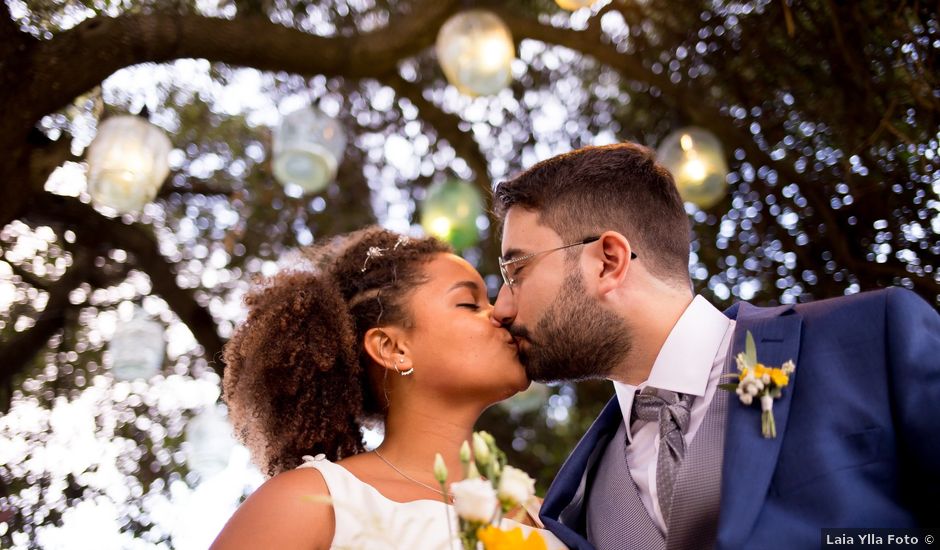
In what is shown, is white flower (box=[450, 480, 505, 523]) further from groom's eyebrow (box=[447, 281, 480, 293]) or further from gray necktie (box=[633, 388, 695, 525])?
groom's eyebrow (box=[447, 281, 480, 293])

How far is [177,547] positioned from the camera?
426 centimetres

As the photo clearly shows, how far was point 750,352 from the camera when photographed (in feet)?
7.31

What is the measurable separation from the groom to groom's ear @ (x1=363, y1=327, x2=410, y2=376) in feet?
1.27

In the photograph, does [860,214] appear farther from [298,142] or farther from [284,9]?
[284,9]

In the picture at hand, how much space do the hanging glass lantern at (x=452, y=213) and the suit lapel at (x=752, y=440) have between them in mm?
2130

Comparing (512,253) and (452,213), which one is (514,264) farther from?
(452,213)

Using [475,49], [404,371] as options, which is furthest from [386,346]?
[475,49]

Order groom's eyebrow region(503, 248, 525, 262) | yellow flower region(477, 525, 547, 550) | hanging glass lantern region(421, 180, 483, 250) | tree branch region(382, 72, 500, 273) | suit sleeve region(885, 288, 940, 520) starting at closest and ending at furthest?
yellow flower region(477, 525, 547, 550)
suit sleeve region(885, 288, 940, 520)
groom's eyebrow region(503, 248, 525, 262)
hanging glass lantern region(421, 180, 483, 250)
tree branch region(382, 72, 500, 273)

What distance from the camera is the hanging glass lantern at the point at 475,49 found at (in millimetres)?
3760

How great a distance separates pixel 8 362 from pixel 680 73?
3.93 meters

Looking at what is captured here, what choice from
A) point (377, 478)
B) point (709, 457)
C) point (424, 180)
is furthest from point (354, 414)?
point (424, 180)

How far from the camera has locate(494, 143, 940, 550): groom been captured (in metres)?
→ 1.98

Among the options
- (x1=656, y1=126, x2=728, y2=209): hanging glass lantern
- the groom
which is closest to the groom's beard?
the groom

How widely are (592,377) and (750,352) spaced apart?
0.63 m
